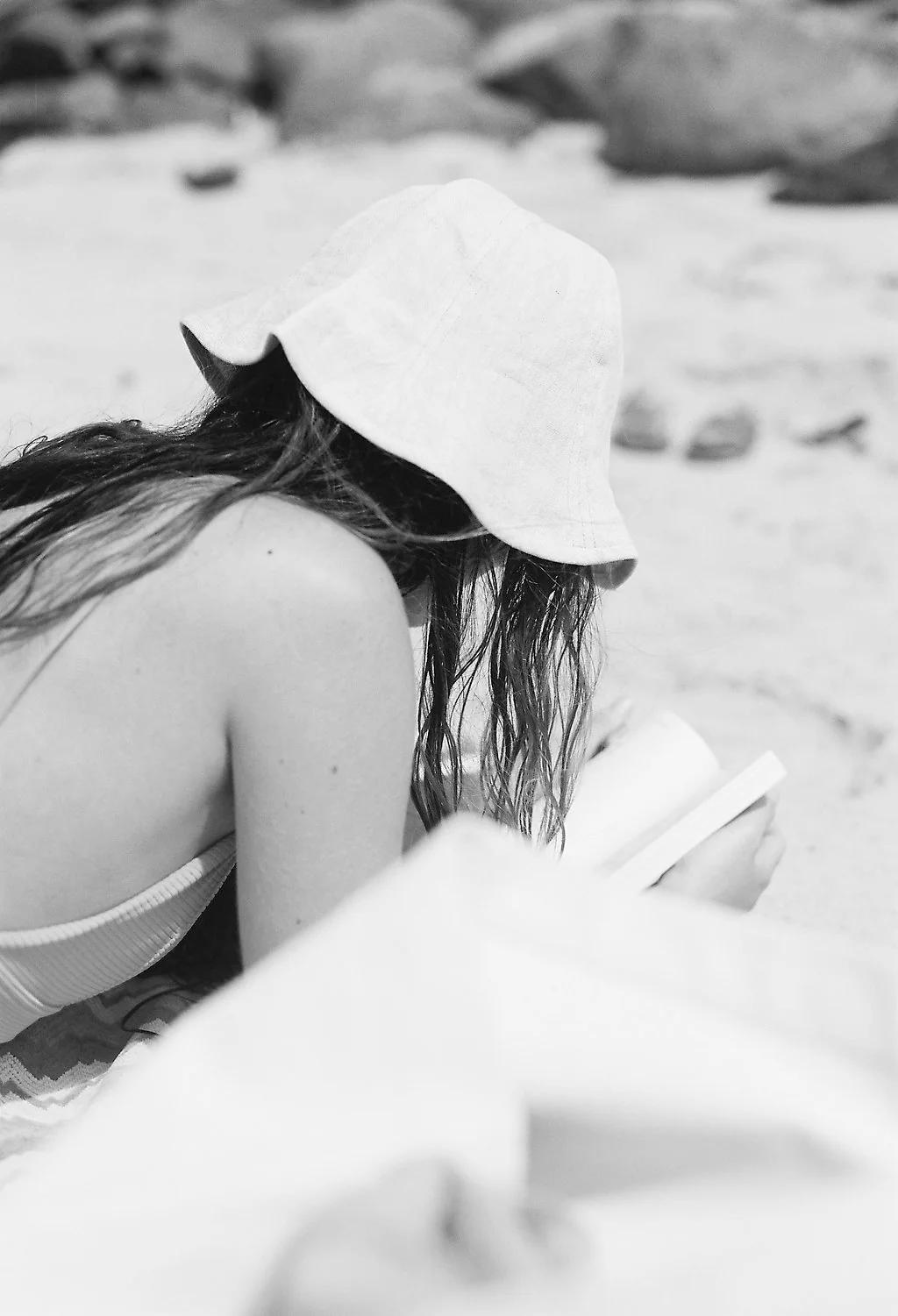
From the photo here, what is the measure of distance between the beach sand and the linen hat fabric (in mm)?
831

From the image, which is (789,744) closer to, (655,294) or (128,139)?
(655,294)

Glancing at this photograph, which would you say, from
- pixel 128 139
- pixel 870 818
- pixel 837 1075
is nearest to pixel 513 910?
pixel 837 1075

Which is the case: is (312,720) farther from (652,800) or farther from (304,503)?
(652,800)

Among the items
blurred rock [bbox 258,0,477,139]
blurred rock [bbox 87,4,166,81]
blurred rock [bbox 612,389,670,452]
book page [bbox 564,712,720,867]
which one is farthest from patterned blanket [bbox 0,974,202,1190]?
blurred rock [bbox 87,4,166,81]

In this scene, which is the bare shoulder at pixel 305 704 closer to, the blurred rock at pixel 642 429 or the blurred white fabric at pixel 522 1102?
the blurred white fabric at pixel 522 1102

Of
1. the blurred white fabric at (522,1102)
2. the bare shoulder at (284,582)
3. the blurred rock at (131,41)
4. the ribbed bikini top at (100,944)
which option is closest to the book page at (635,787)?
the ribbed bikini top at (100,944)

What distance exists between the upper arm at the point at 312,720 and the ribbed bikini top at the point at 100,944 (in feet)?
0.30

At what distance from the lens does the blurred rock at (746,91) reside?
4.52m

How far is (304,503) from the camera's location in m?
1.12

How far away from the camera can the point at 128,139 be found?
17.3 feet

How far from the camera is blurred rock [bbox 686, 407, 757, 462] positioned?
297 cm

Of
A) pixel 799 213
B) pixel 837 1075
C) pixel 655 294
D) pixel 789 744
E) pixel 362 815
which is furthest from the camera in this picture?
pixel 799 213

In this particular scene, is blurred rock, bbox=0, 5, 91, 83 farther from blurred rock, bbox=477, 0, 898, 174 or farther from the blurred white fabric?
the blurred white fabric

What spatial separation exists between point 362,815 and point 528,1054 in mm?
388
